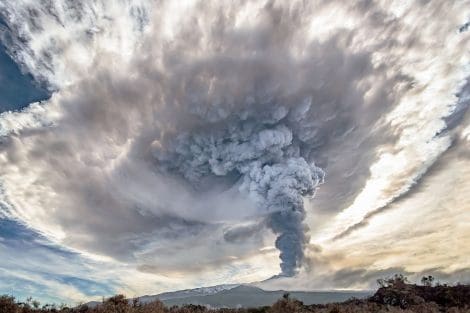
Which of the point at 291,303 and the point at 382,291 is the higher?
the point at 382,291

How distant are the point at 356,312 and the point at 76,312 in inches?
1024

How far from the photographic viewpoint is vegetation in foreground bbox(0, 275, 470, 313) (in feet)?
94.6

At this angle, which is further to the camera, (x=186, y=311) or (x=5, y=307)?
(x=186, y=311)

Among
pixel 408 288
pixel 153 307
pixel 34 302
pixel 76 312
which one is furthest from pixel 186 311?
pixel 408 288

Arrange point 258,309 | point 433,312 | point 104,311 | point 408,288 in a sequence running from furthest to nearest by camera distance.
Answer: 1. point 408,288
2. point 258,309
3. point 433,312
4. point 104,311

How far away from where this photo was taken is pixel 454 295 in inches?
2361

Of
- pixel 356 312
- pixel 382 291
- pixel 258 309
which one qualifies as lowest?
pixel 356 312

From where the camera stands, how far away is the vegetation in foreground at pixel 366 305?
2884cm

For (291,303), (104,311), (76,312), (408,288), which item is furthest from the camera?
(408,288)

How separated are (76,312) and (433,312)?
36.2 metres

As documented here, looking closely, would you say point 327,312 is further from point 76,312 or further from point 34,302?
point 34,302

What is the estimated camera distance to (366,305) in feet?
144

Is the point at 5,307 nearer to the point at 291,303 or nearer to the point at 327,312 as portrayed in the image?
the point at 291,303

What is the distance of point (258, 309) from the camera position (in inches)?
1875
